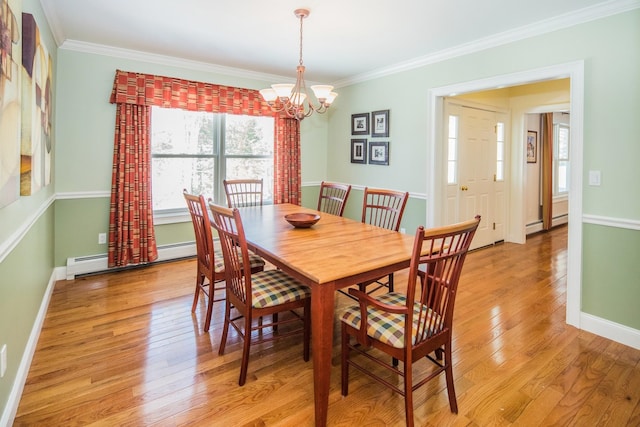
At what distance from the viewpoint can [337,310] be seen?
299cm

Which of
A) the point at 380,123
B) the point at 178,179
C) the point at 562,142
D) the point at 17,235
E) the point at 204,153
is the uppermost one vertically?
the point at 562,142

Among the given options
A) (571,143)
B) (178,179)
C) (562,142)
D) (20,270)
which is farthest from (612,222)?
(562,142)

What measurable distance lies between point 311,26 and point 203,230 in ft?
6.45

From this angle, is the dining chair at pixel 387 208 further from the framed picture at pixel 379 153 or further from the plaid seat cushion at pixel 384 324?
the framed picture at pixel 379 153

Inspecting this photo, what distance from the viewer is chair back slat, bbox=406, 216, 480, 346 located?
1488mm

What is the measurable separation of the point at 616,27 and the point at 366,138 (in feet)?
8.87

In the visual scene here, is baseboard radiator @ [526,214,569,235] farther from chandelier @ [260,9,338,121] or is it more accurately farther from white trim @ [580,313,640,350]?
chandelier @ [260,9,338,121]

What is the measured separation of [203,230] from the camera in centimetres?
254

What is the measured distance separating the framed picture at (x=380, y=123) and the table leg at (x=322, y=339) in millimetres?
3280

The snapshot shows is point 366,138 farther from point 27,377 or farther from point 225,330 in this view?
point 27,377

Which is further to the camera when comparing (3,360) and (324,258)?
(324,258)

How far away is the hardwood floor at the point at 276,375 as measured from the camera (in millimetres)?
1785

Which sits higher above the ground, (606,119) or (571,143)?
(606,119)

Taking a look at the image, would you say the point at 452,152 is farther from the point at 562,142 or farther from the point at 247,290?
the point at 562,142
